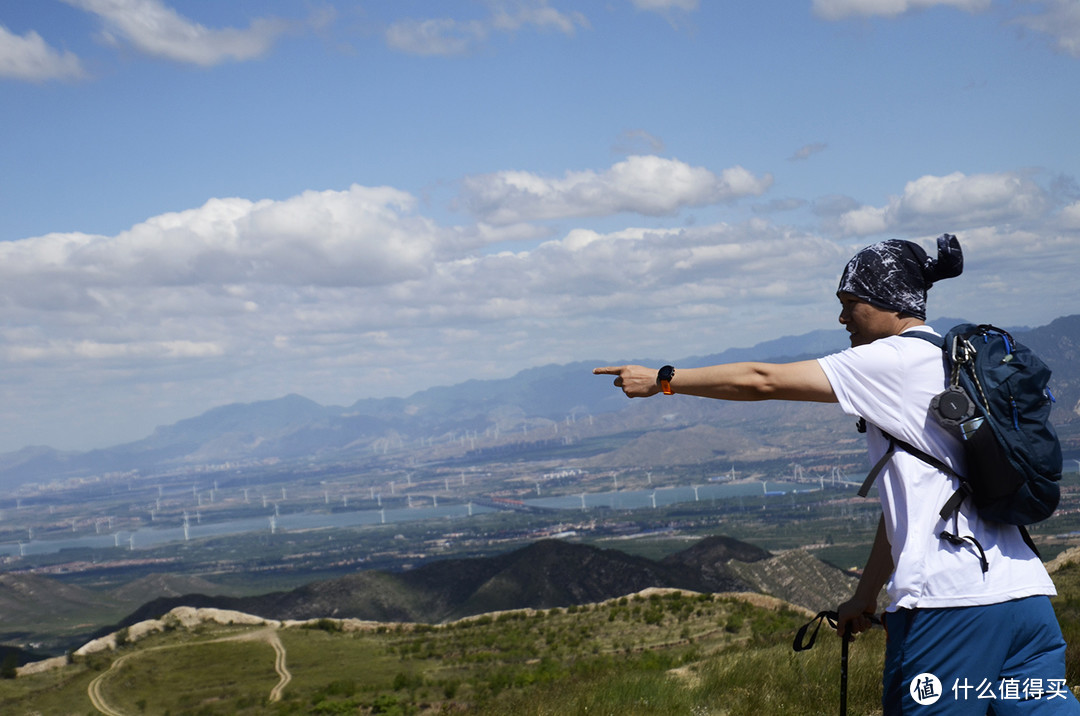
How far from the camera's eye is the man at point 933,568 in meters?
2.96

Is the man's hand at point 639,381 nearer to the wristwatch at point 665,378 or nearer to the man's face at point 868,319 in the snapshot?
the wristwatch at point 665,378

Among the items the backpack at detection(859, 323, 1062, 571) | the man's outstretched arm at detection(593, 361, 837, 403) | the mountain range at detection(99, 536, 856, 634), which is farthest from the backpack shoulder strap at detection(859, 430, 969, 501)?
the mountain range at detection(99, 536, 856, 634)

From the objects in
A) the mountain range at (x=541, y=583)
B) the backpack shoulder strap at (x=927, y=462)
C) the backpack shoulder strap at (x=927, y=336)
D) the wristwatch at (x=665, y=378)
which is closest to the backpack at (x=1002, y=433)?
the backpack shoulder strap at (x=927, y=462)

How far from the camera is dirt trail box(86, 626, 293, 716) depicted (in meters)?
30.6

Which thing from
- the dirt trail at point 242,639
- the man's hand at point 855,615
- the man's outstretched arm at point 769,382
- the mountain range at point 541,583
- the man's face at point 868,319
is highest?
the man's face at point 868,319

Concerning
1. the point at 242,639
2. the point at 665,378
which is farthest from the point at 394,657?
the point at 665,378

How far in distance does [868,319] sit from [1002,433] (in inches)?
24.5

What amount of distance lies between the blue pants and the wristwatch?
1059 millimetres

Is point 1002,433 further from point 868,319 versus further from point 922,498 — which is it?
point 868,319

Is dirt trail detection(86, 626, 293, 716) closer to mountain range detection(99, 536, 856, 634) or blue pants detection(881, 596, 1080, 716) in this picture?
mountain range detection(99, 536, 856, 634)

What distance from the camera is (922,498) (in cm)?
298

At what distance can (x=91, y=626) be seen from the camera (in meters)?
115

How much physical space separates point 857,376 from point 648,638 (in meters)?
28.4

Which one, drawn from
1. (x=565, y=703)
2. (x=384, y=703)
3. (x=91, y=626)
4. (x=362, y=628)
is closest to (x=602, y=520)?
(x=91, y=626)
